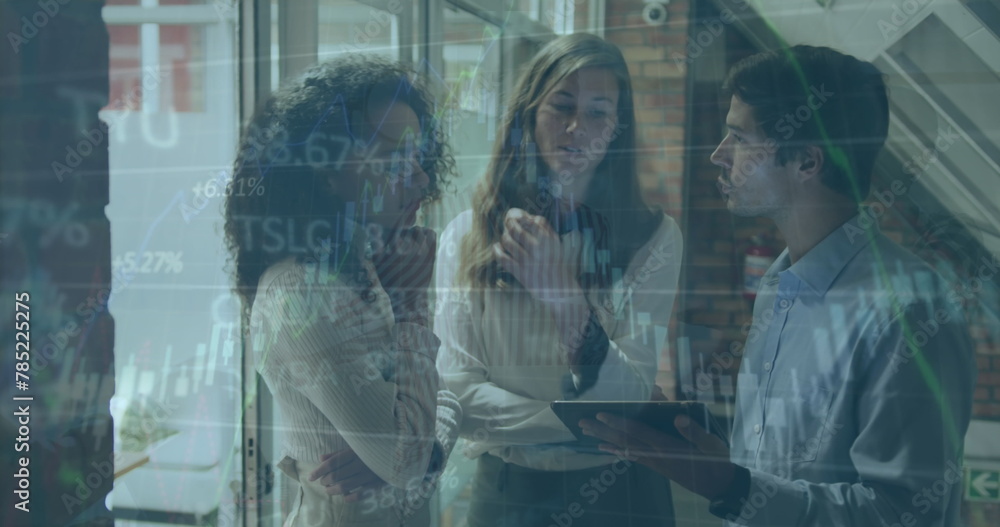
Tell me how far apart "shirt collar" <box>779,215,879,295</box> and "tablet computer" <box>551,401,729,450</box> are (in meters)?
0.26

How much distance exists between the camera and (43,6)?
1.57m

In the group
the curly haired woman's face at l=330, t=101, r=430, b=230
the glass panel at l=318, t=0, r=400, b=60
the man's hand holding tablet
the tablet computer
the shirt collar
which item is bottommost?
the man's hand holding tablet

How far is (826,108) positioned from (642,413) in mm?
555

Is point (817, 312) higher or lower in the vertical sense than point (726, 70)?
lower

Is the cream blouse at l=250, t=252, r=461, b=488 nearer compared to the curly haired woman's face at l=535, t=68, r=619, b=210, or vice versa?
the curly haired woman's face at l=535, t=68, r=619, b=210

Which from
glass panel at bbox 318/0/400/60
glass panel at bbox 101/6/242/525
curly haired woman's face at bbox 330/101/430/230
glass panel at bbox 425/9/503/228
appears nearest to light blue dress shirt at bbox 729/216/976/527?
glass panel at bbox 425/9/503/228

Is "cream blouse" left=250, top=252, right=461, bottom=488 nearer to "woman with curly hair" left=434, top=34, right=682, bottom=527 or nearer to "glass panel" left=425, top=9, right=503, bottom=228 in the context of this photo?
"woman with curly hair" left=434, top=34, right=682, bottom=527

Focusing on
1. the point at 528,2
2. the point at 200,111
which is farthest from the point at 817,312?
the point at 200,111

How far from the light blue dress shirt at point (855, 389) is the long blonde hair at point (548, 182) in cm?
25

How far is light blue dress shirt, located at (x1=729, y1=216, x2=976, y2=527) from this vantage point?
42.6 inches

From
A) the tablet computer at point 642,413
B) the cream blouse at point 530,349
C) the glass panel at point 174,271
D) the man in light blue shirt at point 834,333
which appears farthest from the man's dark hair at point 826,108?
the glass panel at point 174,271

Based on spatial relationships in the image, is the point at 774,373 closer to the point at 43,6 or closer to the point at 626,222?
the point at 626,222

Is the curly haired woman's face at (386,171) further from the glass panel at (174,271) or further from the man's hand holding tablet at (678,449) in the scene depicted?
the man's hand holding tablet at (678,449)

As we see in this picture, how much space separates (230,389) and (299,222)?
0.37 m
